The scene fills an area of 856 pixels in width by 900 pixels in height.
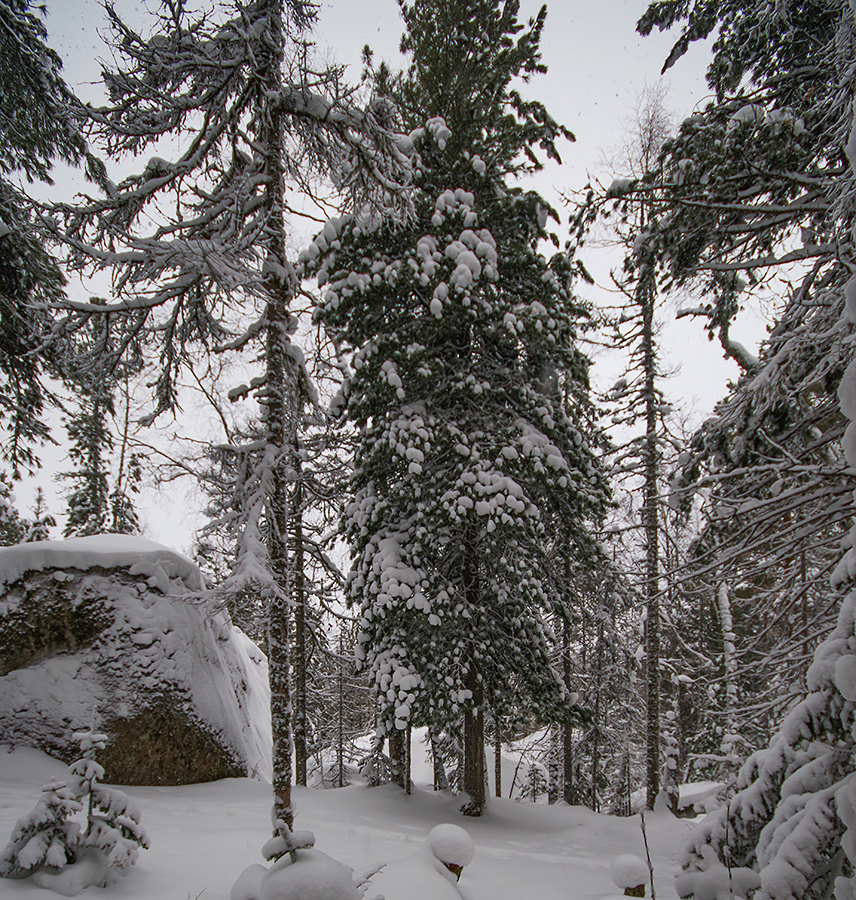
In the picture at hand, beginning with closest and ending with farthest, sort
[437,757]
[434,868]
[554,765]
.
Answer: [434,868], [437,757], [554,765]

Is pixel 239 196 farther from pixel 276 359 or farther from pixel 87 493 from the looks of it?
pixel 87 493

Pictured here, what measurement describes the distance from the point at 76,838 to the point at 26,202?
648 centimetres

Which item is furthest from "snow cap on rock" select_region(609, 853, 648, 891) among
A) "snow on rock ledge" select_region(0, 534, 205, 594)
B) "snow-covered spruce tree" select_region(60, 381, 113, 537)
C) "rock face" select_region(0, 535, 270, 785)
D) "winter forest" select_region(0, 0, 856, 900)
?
"snow-covered spruce tree" select_region(60, 381, 113, 537)

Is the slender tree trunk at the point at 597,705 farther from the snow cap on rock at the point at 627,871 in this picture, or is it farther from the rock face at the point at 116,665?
the snow cap on rock at the point at 627,871

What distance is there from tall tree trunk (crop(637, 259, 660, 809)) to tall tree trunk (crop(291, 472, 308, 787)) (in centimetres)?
Result: 716

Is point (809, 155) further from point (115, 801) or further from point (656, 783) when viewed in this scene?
point (656, 783)

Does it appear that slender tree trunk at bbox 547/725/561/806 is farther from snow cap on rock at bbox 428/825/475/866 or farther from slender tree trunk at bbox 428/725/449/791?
snow cap on rock at bbox 428/825/475/866

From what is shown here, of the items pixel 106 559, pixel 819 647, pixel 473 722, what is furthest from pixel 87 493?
pixel 819 647

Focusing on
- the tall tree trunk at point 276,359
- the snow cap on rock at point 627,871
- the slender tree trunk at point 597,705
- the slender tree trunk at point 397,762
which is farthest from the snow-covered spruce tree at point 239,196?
the slender tree trunk at point 597,705

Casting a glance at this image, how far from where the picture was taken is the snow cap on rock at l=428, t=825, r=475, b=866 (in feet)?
13.2

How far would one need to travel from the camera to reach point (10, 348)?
8.16 meters

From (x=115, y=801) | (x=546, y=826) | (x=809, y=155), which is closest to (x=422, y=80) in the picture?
(x=809, y=155)

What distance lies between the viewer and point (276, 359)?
19.9 feet

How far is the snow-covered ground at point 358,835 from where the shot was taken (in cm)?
476
